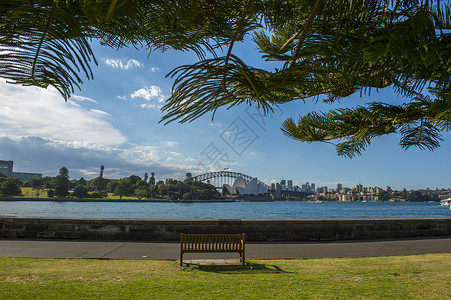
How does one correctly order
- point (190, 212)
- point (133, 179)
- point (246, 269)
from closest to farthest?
point (246, 269) < point (190, 212) < point (133, 179)

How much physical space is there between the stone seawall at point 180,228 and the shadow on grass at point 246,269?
3484mm

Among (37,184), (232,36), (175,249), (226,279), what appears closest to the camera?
(232,36)

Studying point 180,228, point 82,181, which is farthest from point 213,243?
A: point 82,181

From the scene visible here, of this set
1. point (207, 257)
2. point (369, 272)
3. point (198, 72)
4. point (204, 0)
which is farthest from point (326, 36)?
point (207, 257)

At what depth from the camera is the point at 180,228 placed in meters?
9.74

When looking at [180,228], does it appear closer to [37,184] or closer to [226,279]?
[226,279]

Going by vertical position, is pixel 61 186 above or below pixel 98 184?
below

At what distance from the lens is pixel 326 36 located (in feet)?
6.54

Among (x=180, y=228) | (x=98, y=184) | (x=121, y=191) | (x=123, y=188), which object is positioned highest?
(x=98, y=184)

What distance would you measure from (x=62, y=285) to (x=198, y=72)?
458 centimetres

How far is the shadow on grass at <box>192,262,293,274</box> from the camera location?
5848mm

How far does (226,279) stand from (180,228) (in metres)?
4.73

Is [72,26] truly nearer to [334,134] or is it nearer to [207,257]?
[334,134]

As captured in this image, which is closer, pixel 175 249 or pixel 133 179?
pixel 175 249
